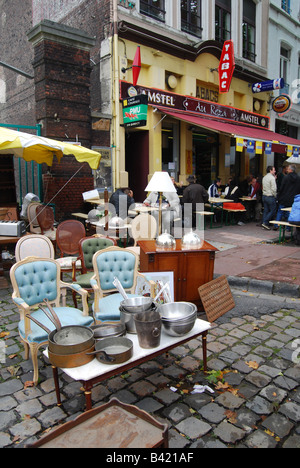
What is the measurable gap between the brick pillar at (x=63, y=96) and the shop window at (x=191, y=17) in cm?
504

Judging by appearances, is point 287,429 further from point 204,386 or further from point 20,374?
point 20,374

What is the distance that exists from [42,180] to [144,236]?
4.27m

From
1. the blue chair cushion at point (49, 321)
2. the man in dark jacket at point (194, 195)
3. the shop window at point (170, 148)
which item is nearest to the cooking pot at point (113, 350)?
the blue chair cushion at point (49, 321)

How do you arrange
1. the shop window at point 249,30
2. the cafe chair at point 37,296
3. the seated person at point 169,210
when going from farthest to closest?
1. the shop window at point 249,30
2. the seated person at point 169,210
3. the cafe chair at point 37,296

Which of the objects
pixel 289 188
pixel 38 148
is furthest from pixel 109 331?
pixel 289 188

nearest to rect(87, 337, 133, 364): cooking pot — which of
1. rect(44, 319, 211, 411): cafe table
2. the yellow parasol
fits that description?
rect(44, 319, 211, 411): cafe table

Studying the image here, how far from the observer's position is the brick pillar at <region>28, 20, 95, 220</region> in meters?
9.22

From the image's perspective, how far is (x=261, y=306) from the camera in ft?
17.8

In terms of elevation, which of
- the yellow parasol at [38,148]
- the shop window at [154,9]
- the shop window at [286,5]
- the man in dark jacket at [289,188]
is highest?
the shop window at [286,5]

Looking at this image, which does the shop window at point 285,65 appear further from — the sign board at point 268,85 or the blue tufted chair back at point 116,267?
the blue tufted chair back at point 116,267

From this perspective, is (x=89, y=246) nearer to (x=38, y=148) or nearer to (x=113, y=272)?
(x=113, y=272)

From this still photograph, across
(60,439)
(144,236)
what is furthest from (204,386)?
(144,236)

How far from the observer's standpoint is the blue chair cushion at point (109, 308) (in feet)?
13.1

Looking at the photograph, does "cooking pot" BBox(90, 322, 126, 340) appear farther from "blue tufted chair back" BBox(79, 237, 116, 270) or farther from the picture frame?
"blue tufted chair back" BBox(79, 237, 116, 270)
